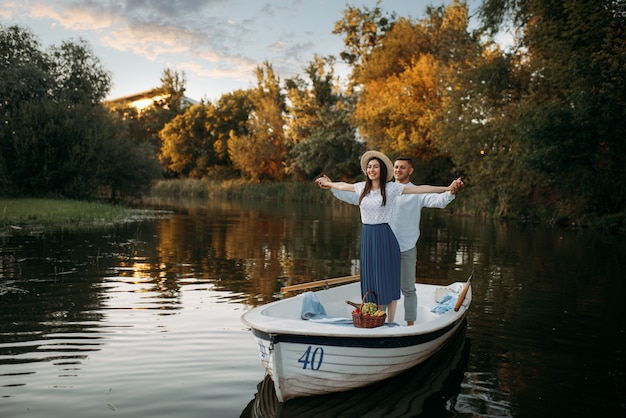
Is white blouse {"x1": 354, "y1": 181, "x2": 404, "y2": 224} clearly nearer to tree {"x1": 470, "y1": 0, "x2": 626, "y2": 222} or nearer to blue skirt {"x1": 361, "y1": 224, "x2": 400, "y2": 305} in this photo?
Answer: blue skirt {"x1": 361, "y1": 224, "x2": 400, "y2": 305}

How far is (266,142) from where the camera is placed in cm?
5825

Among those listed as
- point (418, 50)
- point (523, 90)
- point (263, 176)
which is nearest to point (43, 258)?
point (523, 90)

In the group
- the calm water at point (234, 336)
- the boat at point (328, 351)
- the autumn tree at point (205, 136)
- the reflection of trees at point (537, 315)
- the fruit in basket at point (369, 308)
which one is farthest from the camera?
the autumn tree at point (205, 136)

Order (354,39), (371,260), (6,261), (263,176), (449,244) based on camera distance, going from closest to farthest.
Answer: (371,260), (6,261), (449,244), (354,39), (263,176)

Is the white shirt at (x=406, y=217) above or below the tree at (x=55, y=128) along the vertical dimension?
below

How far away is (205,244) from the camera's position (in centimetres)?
1778

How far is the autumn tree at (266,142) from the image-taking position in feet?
190

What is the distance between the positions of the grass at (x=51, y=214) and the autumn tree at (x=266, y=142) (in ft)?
101

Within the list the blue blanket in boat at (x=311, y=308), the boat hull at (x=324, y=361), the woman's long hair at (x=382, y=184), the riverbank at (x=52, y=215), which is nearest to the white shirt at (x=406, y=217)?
the woman's long hair at (x=382, y=184)

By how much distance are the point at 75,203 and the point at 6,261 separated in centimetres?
1430

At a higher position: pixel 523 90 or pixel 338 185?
pixel 523 90

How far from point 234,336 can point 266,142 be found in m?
51.5

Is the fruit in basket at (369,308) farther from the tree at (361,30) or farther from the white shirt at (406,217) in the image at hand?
the tree at (361,30)

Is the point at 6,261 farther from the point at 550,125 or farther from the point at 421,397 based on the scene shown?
the point at 550,125
